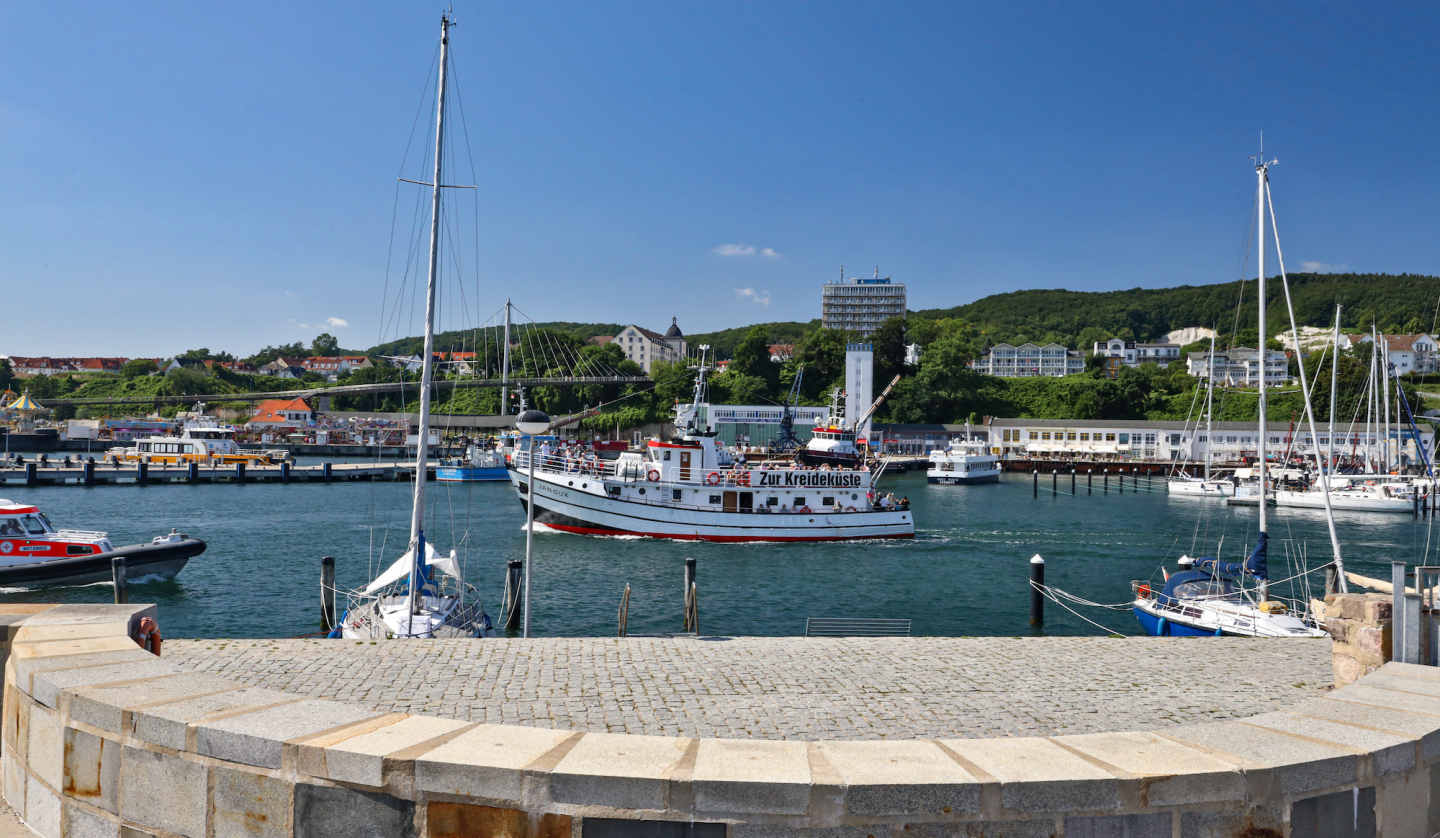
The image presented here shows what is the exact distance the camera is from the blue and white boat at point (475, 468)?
235 feet

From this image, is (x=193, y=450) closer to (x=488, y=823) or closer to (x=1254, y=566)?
(x=1254, y=566)

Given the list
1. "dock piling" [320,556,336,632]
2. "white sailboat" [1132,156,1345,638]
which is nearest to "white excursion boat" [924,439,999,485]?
"white sailboat" [1132,156,1345,638]

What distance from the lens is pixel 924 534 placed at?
1628 inches

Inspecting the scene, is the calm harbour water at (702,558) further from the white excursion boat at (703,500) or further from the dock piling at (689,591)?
the dock piling at (689,591)

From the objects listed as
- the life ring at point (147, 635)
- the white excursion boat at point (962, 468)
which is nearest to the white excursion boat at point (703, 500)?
the life ring at point (147, 635)

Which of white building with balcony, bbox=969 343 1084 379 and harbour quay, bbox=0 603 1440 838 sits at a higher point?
white building with balcony, bbox=969 343 1084 379

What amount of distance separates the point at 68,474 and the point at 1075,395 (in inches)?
4374

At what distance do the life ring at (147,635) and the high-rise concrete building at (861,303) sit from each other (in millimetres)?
175151

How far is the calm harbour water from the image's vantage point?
22.7 metres

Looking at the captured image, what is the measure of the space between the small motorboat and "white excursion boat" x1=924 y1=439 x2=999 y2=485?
64.5 m

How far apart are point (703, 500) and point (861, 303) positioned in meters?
148

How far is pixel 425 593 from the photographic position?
17.5 metres

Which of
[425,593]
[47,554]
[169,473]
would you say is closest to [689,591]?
[425,593]

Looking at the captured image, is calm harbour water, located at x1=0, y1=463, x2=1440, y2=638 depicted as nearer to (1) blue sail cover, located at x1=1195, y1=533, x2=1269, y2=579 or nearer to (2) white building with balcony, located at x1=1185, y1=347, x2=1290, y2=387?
(1) blue sail cover, located at x1=1195, y1=533, x2=1269, y2=579
